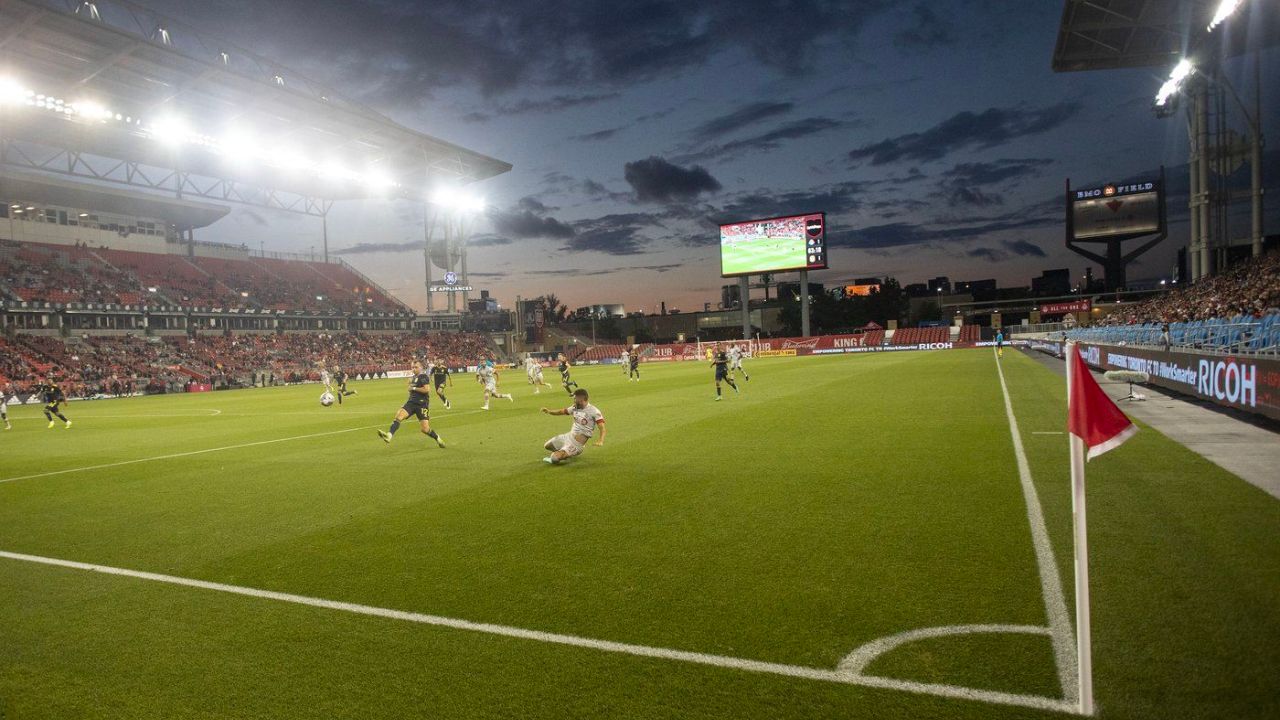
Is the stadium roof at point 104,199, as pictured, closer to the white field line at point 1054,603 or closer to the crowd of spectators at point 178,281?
the crowd of spectators at point 178,281

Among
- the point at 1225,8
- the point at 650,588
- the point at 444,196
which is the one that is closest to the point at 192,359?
the point at 444,196

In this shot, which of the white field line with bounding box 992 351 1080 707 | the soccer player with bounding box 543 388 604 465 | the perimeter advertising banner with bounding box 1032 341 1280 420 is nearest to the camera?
the white field line with bounding box 992 351 1080 707

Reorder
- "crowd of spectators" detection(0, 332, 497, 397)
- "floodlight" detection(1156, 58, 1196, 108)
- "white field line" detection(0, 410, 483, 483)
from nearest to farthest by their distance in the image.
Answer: "white field line" detection(0, 410, 483, 483) → "floodlight" detection(1156, 58, 1196, 108) → "crowd of spectators" detection(0, 332, 497, 397)

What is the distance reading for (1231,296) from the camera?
92.6 ft

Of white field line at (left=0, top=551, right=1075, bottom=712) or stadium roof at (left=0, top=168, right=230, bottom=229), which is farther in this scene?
stadium roof at (left=0, top=168, right=230, bottom=229)

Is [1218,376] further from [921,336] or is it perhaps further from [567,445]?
[921,336]

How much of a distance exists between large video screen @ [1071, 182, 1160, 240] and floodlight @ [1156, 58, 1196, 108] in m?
29.6

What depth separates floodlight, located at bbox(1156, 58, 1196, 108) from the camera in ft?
128

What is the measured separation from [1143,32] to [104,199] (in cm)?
8190

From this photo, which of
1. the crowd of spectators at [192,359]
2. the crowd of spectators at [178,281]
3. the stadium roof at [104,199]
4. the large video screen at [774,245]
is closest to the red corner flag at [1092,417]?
the crowd of spectators at [192,359]

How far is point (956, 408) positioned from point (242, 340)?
6370 centimetres

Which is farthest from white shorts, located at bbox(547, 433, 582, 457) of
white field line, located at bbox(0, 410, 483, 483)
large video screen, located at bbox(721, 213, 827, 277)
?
large video screen, located at bbox(721, 213, 827, 277)

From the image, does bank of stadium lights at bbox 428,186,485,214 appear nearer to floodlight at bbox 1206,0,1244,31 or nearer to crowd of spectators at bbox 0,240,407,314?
crowd of spectators at bbox 0,240,407,314

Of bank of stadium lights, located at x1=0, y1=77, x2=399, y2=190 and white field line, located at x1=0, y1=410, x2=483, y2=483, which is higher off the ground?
bank of stadium lights, located at x1=0, y1=77, x2=399, y2=190
